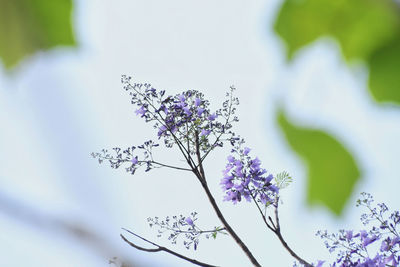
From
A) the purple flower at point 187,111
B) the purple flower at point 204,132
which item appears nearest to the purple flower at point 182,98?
the purple flower at point 187,111

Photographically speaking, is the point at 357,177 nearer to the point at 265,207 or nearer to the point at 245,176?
the point at 265,207

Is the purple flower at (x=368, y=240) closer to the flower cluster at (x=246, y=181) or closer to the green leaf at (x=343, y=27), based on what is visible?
the flower cluster at (x=246, y=181)

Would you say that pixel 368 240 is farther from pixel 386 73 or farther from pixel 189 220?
pixel 386 73

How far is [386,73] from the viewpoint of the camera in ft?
0.96

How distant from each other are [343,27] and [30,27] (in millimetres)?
169

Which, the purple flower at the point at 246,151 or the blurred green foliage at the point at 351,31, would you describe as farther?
the purple flower at the point at 246,151

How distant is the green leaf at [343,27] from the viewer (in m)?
0.27

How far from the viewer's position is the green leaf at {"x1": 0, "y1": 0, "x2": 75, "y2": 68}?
21cm

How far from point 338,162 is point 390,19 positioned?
9 cm

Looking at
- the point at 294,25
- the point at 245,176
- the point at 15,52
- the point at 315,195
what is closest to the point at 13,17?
the point at 15,52

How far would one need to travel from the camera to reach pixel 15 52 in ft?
0.74

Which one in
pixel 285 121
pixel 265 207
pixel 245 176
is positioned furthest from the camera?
pixel 245 176

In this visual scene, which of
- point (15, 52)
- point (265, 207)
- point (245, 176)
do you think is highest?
point (245, 176)

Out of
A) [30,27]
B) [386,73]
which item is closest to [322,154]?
[386,73]
